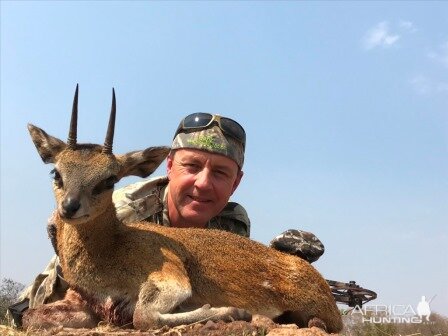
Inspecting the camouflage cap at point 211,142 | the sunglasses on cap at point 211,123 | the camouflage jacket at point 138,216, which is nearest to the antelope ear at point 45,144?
the camouflage jacket at point 138,216

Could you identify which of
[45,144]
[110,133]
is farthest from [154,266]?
[45,144]

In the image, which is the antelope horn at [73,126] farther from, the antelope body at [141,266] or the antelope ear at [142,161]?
the antelope ear at [142,161]

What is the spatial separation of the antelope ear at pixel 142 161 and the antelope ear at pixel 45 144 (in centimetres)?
69

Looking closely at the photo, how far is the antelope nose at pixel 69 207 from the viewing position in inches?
228

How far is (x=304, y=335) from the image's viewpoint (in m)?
5.54

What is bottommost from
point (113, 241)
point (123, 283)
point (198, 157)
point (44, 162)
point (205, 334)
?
point (205, 334)

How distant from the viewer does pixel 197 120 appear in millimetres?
8883

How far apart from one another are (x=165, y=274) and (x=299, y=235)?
2.99m

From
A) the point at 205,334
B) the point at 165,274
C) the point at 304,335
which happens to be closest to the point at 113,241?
the point at 165,274

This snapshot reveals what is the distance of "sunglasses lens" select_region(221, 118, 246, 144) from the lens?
Result: 880 cm

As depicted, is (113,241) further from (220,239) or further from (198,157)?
(198,157)

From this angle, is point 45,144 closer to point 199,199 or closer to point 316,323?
point 199,199

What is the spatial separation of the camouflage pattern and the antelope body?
1044mm

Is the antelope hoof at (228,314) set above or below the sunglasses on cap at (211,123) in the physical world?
below
